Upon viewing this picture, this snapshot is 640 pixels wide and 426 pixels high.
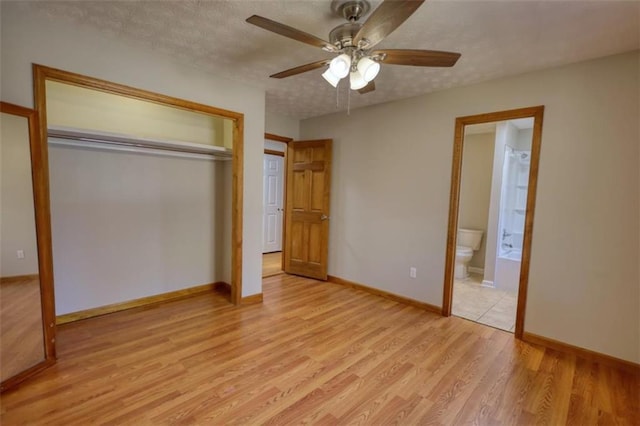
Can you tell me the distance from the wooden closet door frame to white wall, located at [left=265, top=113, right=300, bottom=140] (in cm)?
116

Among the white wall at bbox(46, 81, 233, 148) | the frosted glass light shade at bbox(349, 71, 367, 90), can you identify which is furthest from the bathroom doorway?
the white wall at bbox(46, 81, 233, 148)

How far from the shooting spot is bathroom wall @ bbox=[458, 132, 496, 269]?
16.5ft

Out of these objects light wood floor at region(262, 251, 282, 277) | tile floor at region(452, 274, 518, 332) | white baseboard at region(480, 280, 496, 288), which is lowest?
light wood floor at region(262, 251, 282, 277)

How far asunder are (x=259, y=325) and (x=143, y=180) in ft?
6.42

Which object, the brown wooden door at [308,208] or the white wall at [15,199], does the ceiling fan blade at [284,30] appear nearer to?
the white wall at [15,199]

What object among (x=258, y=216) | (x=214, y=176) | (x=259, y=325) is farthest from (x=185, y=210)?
(x=259, y=325)

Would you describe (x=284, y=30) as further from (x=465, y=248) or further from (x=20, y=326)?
(x=465, y=248)

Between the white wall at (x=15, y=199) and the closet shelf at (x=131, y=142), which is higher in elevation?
the closet shelf at (x=131, y=142)

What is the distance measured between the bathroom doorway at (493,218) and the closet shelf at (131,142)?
2730 mm

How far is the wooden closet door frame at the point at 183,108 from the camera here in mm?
2066

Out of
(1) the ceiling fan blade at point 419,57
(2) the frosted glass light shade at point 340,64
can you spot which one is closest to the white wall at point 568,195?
(1) the ceiling fan blade at point 419,57

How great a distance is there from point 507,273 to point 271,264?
3.64m

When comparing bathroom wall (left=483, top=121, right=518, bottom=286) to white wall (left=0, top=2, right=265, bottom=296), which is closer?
white wall (left=0, top=2, right=265, bottom=296)

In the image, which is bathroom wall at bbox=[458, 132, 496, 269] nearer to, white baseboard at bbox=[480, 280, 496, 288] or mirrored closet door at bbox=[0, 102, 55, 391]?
white baseboard at bbox=[480, 280, 496, 288]
